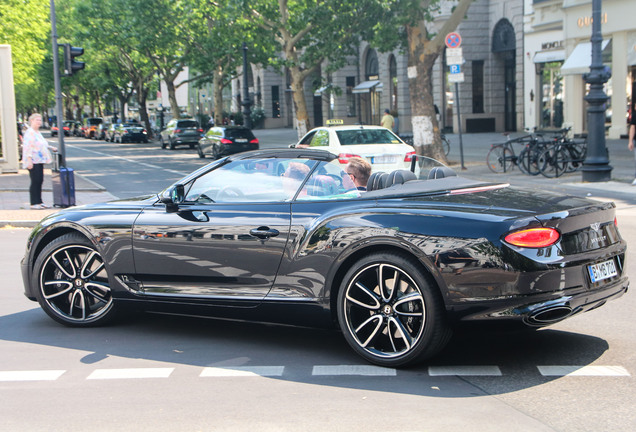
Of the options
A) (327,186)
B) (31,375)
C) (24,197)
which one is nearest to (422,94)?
(24,197)

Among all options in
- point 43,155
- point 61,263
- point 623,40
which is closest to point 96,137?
point 623,40

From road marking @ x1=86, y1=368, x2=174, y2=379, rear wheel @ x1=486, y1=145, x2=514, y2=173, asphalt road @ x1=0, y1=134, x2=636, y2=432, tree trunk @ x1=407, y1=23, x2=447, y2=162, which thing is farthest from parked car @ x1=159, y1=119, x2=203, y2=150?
road marking @ x1=86, y1=368, x2=174, y2=379

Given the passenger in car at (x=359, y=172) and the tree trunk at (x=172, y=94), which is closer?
the passenger in car at (x=359, y=172)

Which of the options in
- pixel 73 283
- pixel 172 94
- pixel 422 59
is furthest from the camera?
pixel 172 94

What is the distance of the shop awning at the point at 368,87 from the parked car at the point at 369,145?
113 feet

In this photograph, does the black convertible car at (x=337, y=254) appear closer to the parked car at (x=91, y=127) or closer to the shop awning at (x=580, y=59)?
the shop awning at (x=580, y=59)

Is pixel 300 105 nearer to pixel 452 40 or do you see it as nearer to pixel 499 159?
pixel 452 40

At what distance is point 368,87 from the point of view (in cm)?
5244

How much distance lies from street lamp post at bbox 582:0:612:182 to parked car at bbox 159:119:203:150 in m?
28.0

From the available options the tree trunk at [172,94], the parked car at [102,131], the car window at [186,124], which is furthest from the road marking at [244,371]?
the parked car at [102,131]

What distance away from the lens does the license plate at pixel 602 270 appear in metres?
4.87

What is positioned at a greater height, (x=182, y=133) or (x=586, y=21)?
(x=586, y=21)

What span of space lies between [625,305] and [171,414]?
409cm

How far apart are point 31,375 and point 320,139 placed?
13269 millimetres
